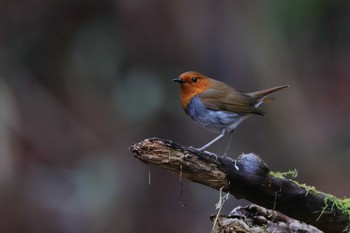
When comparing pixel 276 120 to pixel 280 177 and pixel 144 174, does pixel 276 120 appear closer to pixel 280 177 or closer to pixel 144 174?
pixel 144 174

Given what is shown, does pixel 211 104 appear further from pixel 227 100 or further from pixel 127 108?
pixel 127 108

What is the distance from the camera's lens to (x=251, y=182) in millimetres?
3984

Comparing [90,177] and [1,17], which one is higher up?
[1,17]

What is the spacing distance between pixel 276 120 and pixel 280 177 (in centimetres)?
694

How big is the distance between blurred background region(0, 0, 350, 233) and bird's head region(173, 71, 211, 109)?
4529mm

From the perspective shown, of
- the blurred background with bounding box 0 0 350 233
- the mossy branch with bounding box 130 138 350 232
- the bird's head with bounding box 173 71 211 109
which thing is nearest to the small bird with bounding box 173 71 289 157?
the bird's head with bounding box 173 71 211 109

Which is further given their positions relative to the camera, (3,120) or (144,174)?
(144,174)

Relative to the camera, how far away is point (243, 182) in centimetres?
398

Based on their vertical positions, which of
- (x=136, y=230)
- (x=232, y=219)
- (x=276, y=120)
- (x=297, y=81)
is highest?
(x=297, y=81)

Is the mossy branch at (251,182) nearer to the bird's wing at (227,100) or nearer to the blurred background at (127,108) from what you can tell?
the bird's wing at (227,100)

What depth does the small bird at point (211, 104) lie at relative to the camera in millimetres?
4980

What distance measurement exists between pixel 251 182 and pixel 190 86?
120 cm

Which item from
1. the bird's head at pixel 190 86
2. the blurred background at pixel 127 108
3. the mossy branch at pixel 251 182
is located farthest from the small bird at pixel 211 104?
the blurred background at pixel 127 108

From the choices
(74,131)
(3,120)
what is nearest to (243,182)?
(3,120)
